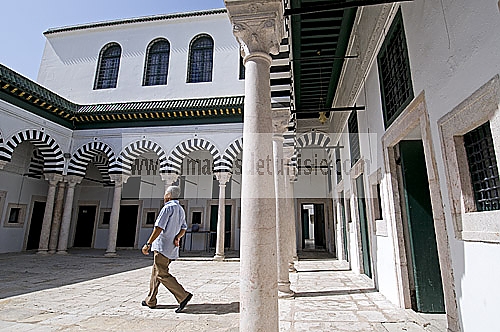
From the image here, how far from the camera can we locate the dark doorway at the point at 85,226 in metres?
13.1

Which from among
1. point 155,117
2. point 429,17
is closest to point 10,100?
point 155,117

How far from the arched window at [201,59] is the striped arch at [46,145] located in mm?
5637

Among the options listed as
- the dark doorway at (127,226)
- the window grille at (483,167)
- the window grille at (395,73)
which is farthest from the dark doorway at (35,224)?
the window grille at (483,167)

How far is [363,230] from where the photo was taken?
574cm

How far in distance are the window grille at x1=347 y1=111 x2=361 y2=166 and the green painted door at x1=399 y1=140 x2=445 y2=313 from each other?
1.90 m

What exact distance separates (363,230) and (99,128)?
997cm

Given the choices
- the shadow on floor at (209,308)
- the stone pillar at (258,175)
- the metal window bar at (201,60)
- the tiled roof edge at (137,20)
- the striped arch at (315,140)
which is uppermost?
the tiled roof edge at (137,20)

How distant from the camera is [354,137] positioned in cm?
586

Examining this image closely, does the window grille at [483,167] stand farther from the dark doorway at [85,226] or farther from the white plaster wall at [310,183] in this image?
the dark doorway at [85,226]

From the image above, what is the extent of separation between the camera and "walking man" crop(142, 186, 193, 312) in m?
3.38

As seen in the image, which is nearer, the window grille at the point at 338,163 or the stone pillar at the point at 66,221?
the window grille at the point at 338,163

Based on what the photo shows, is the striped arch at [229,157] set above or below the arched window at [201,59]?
below

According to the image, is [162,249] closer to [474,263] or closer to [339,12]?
[474,263]

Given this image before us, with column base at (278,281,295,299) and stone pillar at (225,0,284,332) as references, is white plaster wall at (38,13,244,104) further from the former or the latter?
stone pillar at (225,0,284,332)
